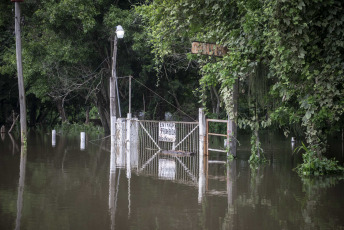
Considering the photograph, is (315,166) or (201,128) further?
(201,128)

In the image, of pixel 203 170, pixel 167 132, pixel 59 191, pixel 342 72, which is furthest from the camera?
pixel 167 132

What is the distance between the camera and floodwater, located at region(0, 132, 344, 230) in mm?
7930

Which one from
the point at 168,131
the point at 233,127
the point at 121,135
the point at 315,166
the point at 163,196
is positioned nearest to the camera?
the point at 163,196

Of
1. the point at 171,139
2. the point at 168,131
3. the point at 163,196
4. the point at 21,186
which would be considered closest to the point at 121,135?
the point at 168,131

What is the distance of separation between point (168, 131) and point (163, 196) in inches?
385

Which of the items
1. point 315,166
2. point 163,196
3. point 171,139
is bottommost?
point 163,196

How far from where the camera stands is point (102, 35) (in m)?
29.9

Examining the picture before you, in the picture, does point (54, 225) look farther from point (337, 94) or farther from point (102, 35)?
point (102, 35)

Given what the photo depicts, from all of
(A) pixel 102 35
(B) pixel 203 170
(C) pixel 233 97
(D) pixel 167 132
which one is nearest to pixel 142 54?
(A) pixel 102 35

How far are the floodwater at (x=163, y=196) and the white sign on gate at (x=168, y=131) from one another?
2898mm

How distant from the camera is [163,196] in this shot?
34.0 feet

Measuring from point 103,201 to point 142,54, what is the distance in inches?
887

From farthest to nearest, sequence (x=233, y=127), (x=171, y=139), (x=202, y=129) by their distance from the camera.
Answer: (x=171, y=139), (x=202, y=129), (x=233, y=127)

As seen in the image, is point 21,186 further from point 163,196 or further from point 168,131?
point 168,131
